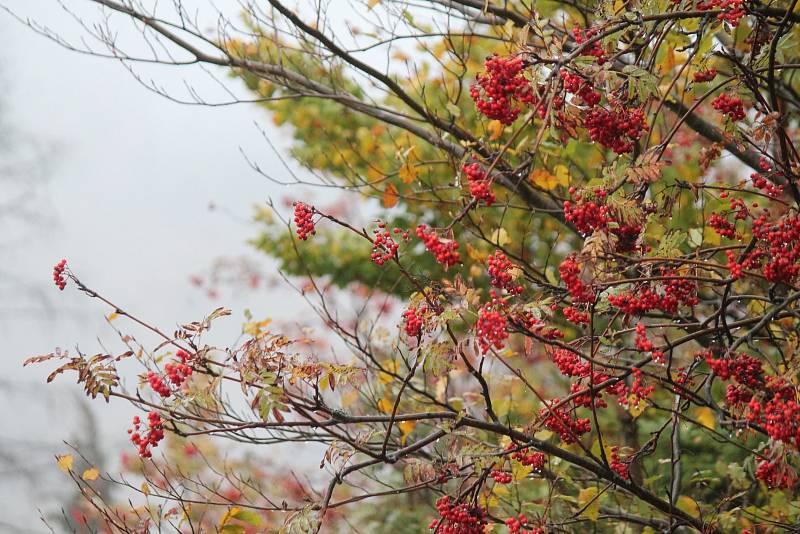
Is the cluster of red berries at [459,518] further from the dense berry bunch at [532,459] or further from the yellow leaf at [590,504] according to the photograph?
the yellow leaf at [590,504]

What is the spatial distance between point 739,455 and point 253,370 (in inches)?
116

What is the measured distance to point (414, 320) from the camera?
1.57 metres

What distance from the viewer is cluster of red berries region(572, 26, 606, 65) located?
1644mm

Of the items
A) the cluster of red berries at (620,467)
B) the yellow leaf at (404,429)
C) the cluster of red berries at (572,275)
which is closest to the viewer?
the cluster of red berries at (572,275)

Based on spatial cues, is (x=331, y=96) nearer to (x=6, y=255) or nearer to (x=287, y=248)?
(x=287, y=248)

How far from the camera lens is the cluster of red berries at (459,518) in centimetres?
167

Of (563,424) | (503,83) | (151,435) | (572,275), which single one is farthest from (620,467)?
(151,435)

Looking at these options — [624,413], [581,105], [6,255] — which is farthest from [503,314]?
[6,255]

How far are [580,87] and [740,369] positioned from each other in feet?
2.32

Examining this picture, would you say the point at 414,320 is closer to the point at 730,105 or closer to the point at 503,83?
the point at 503,83

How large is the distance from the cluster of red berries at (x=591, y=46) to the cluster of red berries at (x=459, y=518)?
3.41 feet

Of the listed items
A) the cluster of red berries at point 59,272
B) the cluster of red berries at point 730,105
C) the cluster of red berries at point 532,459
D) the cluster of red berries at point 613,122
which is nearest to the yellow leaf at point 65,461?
the cluster of red berries at point 59,272

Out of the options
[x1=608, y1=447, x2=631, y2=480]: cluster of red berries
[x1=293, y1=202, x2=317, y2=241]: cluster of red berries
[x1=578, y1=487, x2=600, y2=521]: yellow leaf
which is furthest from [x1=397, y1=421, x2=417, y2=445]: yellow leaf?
[x1=293, y1=202, x2=317, y2=241]: cluster of red berries

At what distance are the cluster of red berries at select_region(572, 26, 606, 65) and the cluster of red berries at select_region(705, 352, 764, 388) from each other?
0.71 metres
